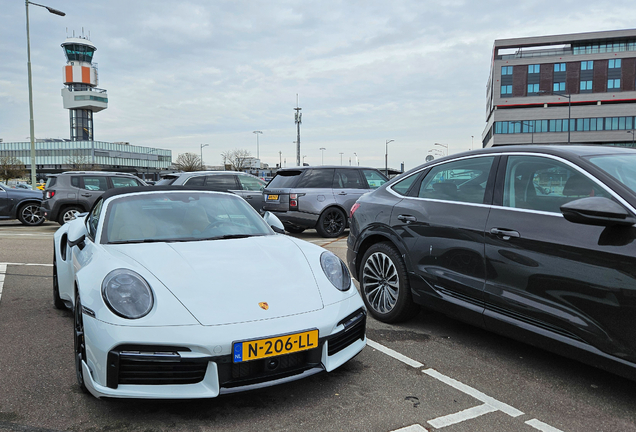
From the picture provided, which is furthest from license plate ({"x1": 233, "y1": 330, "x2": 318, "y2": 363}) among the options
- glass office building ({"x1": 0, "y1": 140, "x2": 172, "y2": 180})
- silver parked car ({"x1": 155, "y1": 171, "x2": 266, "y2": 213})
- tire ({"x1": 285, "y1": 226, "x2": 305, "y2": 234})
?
glass office building ({"x1": 0, "y1": 140, "x2": 172, "y2": 180})

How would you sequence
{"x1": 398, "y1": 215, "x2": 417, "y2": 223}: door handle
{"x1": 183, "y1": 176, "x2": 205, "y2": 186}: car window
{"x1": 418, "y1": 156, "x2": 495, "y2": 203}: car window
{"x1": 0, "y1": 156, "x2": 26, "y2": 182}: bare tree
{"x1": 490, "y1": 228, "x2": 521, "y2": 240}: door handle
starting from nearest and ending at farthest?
{"x1": 490, "y1": 228, "x2": 521, "y2": 240}: door handle, {"x1": 418, "y1": 156, "x2": 495, "y2": 203}: car window, {"x1": 398, "y1": 215, "x2": 417, "y2": 223}: door handle, {"x1": 183, "y1": 176, "x2": 205, "y2": 186}: car window, {"x1": 0, "y1": 156, "x2": 26, "y2": 182}: bare tree

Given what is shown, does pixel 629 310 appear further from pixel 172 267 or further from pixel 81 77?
pixel 81 77

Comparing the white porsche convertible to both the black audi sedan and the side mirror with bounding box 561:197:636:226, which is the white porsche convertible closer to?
the black audi sedan

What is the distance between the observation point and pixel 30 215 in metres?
14.4

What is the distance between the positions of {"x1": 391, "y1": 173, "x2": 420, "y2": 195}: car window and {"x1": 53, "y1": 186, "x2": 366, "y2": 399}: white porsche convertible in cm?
123

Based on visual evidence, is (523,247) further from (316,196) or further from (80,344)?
(316,196)

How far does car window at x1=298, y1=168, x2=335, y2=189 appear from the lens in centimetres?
1078

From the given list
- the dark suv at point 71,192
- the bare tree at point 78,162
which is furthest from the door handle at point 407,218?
the bare tree at point 78,162

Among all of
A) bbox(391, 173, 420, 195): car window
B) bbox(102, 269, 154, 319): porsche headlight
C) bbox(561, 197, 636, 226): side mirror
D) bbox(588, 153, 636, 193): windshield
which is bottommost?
bbox(102, 269, 154, 319): porsche headlight

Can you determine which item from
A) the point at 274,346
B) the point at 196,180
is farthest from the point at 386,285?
the point at 196,180

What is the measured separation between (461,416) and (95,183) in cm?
1274

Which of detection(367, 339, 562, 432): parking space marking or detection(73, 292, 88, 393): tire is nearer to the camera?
detection(367, 339, 562, 432): parking space marking

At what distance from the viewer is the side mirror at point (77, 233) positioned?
372 centimetres

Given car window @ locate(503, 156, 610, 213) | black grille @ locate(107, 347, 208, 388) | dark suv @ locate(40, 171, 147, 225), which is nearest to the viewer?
black grille @ locate(107, 347, 208, 388)
